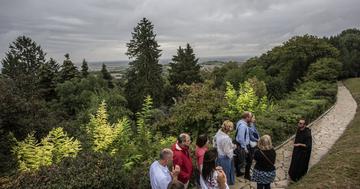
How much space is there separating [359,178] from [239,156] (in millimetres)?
2885

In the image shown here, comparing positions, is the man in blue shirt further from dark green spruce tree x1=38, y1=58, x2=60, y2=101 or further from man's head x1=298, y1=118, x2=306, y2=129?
dark green spruce tree x1=38, y1=58, x2=60, y2=101

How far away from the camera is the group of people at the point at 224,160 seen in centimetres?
488

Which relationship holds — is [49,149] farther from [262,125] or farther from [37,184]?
[262,125]

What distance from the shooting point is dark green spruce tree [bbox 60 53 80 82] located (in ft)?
134

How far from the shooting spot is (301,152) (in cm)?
796

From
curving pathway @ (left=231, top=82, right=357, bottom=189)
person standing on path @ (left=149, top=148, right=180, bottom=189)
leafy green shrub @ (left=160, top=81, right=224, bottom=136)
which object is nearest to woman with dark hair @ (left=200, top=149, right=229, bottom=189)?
person standing on path @ (left=149, top=148, right=180, bottom=189)

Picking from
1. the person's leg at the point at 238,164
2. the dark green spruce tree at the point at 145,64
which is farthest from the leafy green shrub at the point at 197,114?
the dark green spruce tree at the point at 145,64

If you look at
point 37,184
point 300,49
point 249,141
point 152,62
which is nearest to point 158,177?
point 37,184

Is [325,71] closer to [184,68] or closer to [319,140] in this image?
[319,140]

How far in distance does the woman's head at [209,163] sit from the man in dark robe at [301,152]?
150 inches

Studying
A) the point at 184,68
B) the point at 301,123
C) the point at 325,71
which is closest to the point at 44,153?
the point at 301,123

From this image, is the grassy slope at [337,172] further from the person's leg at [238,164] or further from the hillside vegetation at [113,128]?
the hillside vegetation at [113,128]

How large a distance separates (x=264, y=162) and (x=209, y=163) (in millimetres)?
1878

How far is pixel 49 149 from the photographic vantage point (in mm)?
7801
